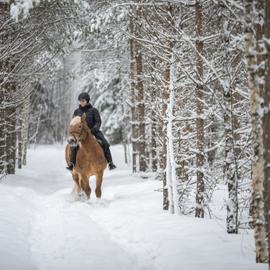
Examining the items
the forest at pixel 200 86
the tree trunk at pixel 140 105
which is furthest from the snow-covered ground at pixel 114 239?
the tree trunk at pixel 140 105

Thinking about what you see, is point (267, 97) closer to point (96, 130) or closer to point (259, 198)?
point (259, 198)

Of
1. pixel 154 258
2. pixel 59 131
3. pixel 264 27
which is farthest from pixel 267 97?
pixel 59 131

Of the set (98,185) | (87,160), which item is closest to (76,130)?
(87,160)

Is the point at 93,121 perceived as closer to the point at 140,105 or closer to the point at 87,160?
the point at 87,160

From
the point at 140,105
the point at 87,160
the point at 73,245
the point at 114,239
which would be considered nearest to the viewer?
the point at 73,245

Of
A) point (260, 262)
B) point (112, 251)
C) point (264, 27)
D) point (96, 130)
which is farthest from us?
point (96, 130)

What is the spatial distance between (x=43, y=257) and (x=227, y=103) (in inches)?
145

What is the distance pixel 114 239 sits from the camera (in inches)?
303

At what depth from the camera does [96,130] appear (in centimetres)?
1305

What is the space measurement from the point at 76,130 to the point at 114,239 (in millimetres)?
4697

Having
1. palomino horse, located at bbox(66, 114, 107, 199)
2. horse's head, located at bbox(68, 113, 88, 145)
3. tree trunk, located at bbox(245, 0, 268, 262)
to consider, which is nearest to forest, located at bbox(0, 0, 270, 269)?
tree trunk, located at bbox(245, 0, 268, 262)

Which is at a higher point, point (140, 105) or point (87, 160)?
point (140, 105)

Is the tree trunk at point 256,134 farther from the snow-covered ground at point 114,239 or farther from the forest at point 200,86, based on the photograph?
the snow-covered ground at point 114,239

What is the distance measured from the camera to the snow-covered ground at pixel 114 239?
605 cm
